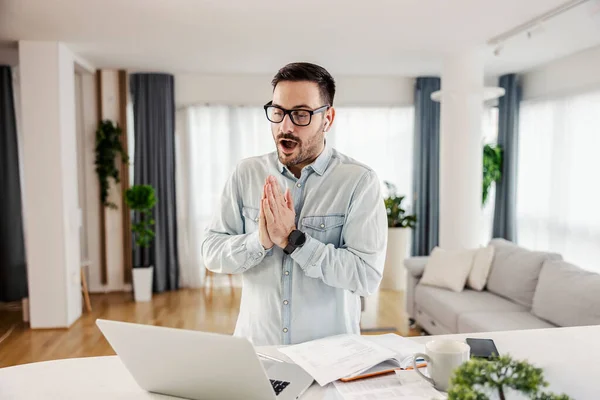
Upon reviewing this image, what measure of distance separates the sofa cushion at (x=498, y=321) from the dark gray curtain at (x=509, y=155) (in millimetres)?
2731

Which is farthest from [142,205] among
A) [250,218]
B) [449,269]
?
[250,218]

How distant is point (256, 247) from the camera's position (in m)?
1.39

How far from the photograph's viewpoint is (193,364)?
93 centimetres

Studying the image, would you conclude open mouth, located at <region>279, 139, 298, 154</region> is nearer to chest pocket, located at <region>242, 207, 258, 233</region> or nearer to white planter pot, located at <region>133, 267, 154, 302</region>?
chest pocket, located at <region>242, 207, 258, 233</region>

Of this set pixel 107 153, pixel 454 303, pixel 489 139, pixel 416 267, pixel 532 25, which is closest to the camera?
pixel 454 303

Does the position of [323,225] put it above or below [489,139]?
below

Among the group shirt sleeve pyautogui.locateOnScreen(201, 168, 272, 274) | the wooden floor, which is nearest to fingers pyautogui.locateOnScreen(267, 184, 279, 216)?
shirt sleeve pyautogui.locateOnScreen(201, 168, 272, 274)

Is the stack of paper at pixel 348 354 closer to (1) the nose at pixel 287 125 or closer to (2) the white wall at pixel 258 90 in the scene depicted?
(1) the nose at pixel 287 125

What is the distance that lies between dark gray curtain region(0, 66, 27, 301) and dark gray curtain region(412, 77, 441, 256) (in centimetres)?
461

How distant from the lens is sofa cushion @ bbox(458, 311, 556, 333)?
3.09 metres

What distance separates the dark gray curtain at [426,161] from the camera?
239 inches

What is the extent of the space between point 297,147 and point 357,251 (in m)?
0.35

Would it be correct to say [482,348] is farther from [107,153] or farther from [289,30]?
[107,153]

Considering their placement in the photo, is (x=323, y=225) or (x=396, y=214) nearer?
(x=323, y=225)
